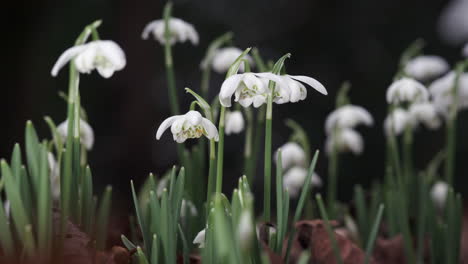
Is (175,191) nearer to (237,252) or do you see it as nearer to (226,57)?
(237,252)

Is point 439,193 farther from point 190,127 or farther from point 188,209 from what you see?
point 190,127

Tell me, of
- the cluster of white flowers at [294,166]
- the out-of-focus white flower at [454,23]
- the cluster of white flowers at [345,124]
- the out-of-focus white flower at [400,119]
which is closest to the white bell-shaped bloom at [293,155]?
the cluster of white flowers at [294,166]

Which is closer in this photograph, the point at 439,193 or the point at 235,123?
the point at 235,123

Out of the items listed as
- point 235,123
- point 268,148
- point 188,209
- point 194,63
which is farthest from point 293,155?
point 194,63

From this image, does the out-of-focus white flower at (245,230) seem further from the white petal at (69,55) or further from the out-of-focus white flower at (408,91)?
the out-of-focus white flower at (408,91)

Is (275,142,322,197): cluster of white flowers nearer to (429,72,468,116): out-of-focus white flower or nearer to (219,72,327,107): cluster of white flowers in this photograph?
(429,72,468,116): out-of-focus white flower

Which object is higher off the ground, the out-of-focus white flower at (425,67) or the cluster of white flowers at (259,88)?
the out-of-focus white flower at (425,67)
